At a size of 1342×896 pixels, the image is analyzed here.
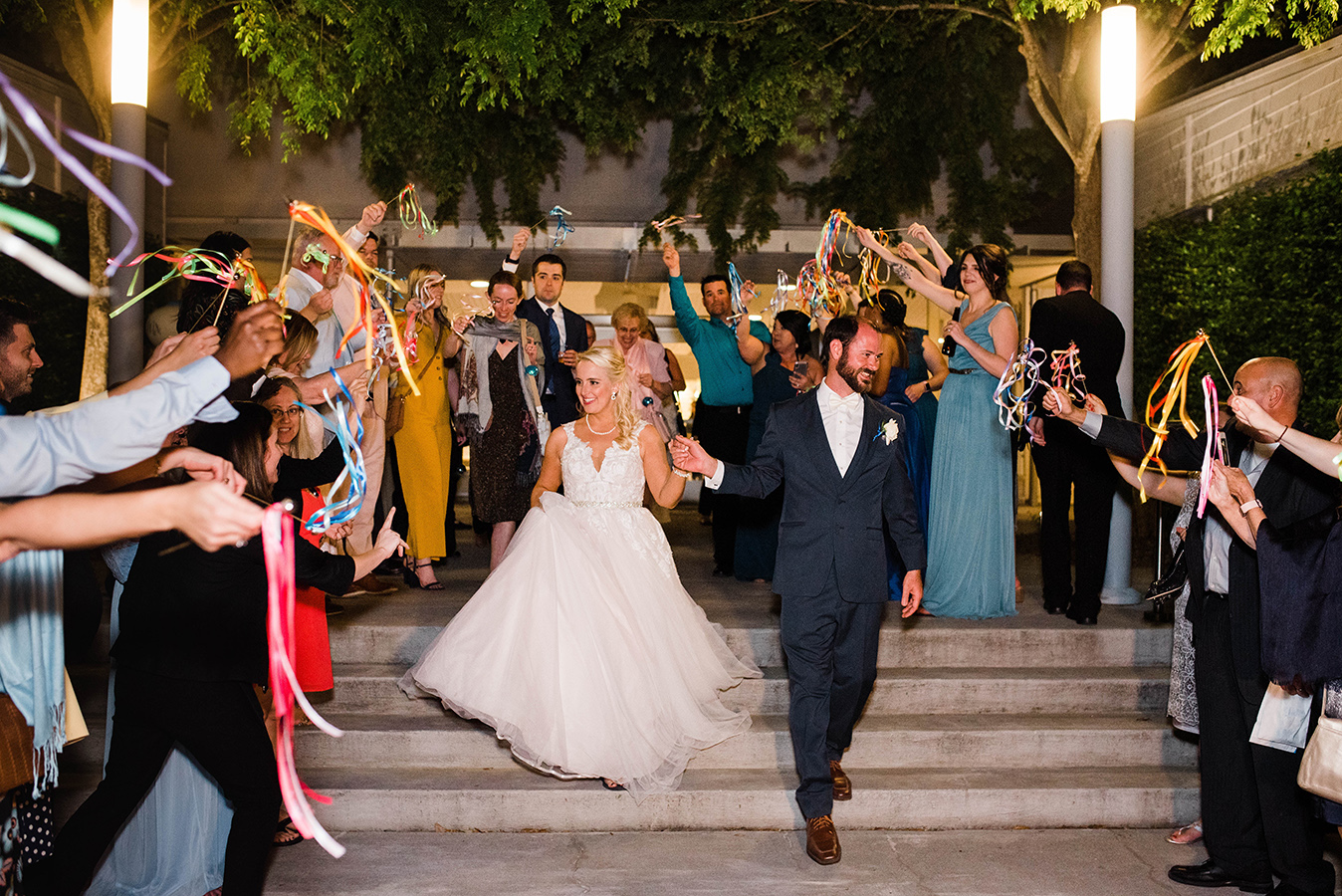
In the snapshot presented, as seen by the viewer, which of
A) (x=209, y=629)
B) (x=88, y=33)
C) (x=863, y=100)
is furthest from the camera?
(x=863, y=100)

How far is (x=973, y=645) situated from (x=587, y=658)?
7.74ft

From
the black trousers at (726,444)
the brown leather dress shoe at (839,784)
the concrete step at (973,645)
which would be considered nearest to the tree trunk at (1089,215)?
the black trousers at (726,444)

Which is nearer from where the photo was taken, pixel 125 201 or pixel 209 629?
pixel 209 629

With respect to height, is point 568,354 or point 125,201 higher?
point 125,201

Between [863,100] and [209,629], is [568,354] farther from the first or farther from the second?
[863,100]

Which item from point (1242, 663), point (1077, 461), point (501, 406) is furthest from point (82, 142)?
point (1077, 461)

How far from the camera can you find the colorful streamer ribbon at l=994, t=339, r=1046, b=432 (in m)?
4.87

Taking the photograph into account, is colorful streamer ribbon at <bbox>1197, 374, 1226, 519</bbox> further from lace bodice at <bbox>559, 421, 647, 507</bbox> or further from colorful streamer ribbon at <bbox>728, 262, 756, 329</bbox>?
colorful streamer ribbon at <bbox>728, 262, 756, 329</bbox>

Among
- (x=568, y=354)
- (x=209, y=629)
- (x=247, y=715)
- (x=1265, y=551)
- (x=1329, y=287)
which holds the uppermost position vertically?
(x=1329, y=287)

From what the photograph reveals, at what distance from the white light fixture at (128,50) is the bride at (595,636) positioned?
11.9 ft

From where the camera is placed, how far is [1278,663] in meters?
3.59

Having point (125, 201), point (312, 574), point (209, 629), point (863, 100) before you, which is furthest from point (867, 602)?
point (863, 100)

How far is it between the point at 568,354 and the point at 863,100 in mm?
5920

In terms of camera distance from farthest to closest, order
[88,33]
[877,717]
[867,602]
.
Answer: [88,33]
[877,717]
[867,602]
